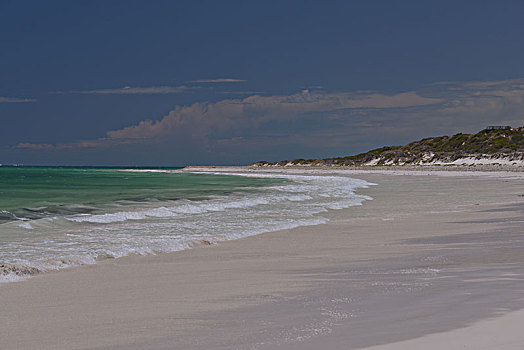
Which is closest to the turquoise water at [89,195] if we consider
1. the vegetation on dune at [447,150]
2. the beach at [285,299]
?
the beach at [285,299]

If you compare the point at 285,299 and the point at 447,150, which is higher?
the point at 447,150

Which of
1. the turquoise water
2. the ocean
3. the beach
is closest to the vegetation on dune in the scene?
the turquoise water

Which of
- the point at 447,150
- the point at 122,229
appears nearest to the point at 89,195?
the point at 122,229

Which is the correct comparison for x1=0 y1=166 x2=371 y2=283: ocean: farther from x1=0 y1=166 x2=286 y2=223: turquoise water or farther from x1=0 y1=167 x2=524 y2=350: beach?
x1=0 y1=167 x2=524 y2=350: beach

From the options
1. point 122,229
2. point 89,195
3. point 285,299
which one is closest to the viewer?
point 285,299

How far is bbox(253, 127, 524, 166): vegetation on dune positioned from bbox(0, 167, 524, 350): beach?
325 feet

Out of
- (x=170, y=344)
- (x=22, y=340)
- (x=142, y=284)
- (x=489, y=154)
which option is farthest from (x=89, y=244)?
(x=489, y=154)

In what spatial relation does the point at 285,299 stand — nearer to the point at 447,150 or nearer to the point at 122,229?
the point at 122,229

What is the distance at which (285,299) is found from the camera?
21.1 ft

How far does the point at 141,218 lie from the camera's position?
17.7 m

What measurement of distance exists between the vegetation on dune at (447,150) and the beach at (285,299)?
325ft

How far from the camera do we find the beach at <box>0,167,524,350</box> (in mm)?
4766

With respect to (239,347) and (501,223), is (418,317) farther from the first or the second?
(501,223)

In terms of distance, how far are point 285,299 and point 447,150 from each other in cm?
13492
